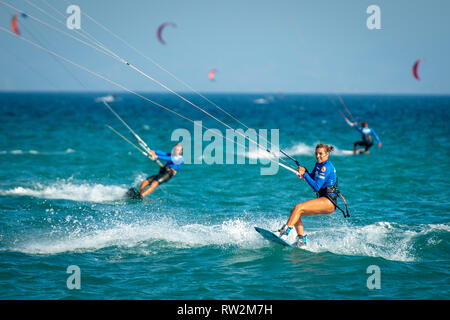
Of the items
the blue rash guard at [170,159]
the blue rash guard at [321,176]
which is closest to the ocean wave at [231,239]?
the blue rash guard at [321,176]

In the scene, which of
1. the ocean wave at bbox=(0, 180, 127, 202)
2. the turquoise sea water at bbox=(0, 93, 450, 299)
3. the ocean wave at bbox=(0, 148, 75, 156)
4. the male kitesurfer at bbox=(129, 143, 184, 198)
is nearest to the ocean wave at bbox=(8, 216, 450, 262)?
the turquoise sea water at bbox=(0, 93, 450, 299)

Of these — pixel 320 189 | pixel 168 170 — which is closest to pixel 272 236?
pixel 320 189

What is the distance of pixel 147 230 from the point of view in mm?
10953

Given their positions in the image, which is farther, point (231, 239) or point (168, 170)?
point (168, 170)

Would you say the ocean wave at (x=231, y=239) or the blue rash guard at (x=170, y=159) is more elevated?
the blue rash guard at (x=170, y=159)

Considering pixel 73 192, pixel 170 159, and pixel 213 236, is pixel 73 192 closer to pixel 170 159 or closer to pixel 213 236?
pixel 170 159

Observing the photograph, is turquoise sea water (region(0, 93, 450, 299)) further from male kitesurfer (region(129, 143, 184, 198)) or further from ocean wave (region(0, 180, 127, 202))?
male kitesurfer (region(129, 143, 184, 198))

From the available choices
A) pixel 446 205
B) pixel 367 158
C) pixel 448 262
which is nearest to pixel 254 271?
pixel 448 262

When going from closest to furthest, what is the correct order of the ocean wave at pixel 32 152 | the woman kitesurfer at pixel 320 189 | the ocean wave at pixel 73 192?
the woman kitesurfer at pixel 320 189 < the ocean wave at pixel 73 192 < the ocean wave at pixel 32 152

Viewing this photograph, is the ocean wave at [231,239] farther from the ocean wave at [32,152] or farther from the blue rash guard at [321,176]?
the ocean wave at [32,152]
